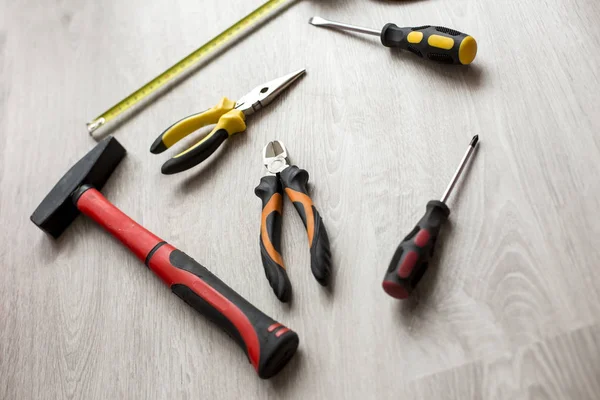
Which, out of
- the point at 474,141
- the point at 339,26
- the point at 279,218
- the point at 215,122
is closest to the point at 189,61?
the point at 215,122

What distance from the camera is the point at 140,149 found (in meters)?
1.06

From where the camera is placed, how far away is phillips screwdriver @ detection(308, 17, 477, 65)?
0.88 meters

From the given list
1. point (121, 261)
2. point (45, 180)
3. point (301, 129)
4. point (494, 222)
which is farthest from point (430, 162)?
point (45, 180)

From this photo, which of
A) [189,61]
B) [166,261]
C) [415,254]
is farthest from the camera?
[189,61]

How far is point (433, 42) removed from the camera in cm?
91

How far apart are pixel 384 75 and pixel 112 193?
0.55 metres

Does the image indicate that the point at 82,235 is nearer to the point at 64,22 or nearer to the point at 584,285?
the point at 64,22

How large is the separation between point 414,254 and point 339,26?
51 cm

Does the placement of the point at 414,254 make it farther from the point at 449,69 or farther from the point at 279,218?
the point at 449,69

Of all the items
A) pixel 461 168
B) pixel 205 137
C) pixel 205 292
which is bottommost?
pixel 461 168

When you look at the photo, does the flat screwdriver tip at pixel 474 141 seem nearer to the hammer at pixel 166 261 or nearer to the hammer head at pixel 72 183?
the hammer at pixel 166 261

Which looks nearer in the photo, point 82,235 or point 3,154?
point 82,235

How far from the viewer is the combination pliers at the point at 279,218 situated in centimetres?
81

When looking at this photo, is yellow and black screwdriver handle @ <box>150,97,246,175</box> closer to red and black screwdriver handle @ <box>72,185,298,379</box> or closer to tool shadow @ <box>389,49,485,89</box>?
red and black screwdriver handle @ <box>72,185,298,379</box>
